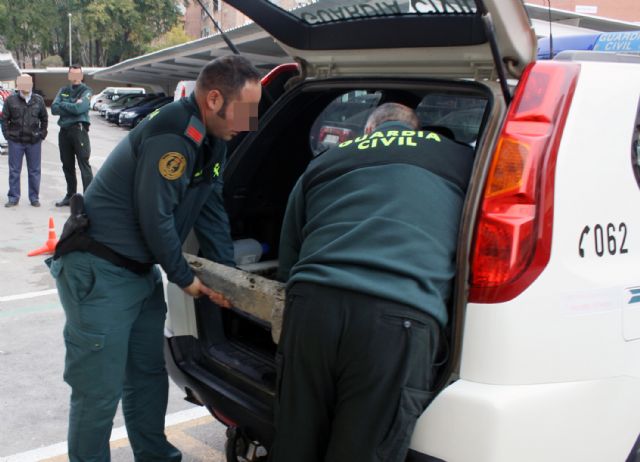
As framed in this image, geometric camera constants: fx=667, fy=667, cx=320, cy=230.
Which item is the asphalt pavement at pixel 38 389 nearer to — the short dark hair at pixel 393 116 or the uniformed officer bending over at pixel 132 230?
the uniformed officer bending over at pixel 132 230

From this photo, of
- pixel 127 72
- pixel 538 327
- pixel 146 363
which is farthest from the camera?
pixel 127 72

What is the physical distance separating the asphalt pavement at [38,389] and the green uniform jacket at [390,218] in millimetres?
1844

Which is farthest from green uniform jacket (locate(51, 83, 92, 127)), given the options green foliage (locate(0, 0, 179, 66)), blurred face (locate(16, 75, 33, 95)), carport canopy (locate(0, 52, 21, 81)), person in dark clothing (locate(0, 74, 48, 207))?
green foliage (locate(0, 0, 179, 66))

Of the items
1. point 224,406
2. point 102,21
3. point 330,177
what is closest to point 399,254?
point 330,177

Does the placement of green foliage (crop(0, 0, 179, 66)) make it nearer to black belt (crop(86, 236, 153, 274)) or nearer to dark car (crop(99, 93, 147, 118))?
dark car (crop(99, 93, 147, 118))

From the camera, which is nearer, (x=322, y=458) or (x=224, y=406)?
(x=322, y=458)

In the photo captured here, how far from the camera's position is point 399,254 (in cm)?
184

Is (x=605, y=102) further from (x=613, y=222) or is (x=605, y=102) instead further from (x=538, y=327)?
(x=538, y=327)

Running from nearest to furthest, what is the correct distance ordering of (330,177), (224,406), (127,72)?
1. (330,177)
2. (224,406)
3. (127,72)

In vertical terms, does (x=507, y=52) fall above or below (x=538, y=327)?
above

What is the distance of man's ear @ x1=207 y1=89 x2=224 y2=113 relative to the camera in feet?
8.08

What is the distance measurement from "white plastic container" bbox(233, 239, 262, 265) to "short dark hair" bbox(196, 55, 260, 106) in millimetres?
934

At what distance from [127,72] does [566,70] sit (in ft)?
128

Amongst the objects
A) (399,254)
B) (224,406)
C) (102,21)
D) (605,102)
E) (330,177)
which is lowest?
(224,406)
